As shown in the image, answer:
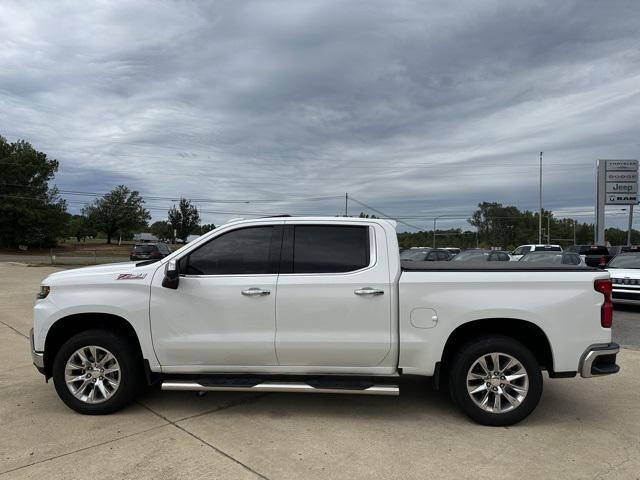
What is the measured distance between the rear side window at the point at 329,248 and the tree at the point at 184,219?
8250 cm

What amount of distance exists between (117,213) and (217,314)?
306 ft

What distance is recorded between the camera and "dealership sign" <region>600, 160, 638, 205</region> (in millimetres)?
41562

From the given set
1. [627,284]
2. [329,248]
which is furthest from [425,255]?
[329,248]

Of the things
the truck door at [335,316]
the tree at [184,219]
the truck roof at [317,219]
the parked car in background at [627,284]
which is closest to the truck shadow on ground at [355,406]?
the truck door at [335,316]

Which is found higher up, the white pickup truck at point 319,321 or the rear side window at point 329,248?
the rear side window at point 329,248

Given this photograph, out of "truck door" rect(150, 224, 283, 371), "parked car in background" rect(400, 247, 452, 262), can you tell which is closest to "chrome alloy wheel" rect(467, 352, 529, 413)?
"truck door" rect(150, 224, 283, 371)

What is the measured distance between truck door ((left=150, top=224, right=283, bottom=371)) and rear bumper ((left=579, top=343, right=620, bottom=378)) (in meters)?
2.72

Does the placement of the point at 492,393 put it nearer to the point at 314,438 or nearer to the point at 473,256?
the point at 314,438

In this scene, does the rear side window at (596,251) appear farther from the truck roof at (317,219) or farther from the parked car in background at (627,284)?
the truck roof at (317,219)

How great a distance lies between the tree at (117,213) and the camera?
9000 cm

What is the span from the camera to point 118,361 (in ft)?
14.7

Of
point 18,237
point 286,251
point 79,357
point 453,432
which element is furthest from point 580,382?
point 18,237

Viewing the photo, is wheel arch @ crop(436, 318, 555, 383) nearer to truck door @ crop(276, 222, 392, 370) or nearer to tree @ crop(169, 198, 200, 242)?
truck door @ crop(276, 222, 392, 370)

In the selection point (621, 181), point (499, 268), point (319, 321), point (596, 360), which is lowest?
point (596, 360)
